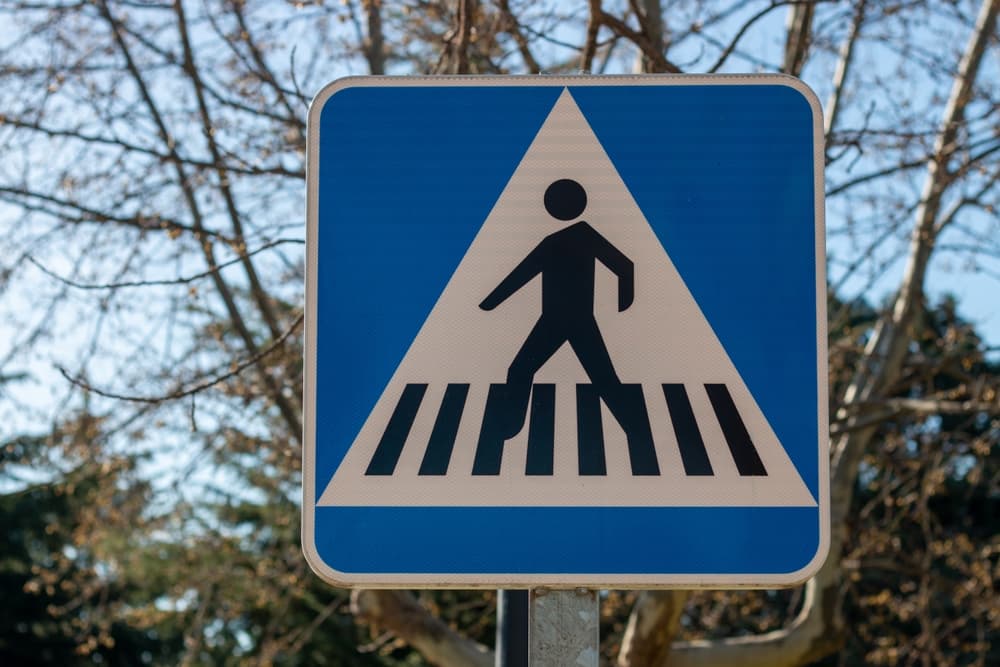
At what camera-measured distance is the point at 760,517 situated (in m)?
1.90

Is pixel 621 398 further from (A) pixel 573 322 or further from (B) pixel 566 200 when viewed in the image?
(B) pixel 566 200

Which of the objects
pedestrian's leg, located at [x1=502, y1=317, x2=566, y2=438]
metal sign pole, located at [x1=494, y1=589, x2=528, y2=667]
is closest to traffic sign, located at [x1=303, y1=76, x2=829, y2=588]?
pedestrian's leg, located at [x1=502, y1=317, x2=566, y2=438]

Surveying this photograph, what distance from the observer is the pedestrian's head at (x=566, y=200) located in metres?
2.00

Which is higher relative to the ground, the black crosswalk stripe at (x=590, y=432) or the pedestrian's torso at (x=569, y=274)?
the pedestrian's torso at (x=569, y=274)

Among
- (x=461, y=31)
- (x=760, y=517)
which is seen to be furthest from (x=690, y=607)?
(x=760, y=517)

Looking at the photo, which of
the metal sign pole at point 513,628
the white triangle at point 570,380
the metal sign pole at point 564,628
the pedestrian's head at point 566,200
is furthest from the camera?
the metal sign pole at point 513,628

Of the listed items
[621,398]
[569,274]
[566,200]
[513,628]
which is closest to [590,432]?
[621,398]

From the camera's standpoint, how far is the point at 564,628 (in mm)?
1804

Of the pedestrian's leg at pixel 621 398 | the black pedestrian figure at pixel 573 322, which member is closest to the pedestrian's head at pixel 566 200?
the black pedestrian figure at pixel 573 322

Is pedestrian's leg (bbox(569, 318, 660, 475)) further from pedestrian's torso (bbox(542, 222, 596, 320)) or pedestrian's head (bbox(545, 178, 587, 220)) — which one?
pedestrian's head (bbox(545, 178, 587, 220))

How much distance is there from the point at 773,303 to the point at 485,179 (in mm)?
487

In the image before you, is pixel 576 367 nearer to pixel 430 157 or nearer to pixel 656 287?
pixel 656 287

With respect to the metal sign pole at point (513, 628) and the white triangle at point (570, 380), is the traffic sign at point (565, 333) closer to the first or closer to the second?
the white triangle at point (570, 380)

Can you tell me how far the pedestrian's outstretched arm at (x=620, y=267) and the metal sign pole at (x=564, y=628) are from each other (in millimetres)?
437
